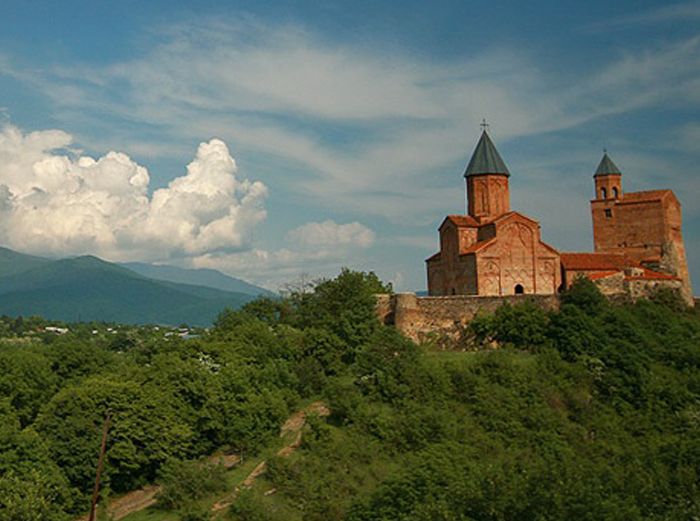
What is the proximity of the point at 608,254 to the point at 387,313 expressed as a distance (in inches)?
499

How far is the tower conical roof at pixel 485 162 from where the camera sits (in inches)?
1647

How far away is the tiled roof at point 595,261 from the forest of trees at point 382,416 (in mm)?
2885

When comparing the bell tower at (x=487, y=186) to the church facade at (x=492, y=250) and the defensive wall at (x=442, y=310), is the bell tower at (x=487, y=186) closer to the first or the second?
the church facade at (x=492, y=250)

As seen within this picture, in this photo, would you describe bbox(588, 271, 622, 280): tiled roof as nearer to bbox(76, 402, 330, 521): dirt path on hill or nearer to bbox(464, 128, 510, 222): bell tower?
bbox(464, 128, 510, 222): bell tower

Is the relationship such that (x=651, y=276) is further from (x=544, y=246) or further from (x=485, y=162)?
(x=485, y=162)

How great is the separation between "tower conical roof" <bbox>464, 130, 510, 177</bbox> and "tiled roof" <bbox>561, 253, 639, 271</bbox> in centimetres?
543

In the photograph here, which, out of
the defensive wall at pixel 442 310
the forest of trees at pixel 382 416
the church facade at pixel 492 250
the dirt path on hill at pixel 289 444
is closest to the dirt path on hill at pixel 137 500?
the forest of trees at pixel 382 416

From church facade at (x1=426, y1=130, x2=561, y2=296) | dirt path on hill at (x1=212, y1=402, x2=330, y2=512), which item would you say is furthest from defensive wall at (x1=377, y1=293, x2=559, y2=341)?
dirt path on hill at (x1=212, y1=402, x2=330, y2=512)

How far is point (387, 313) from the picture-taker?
37938 millimetres

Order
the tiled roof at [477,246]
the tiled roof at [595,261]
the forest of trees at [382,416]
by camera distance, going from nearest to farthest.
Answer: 1. the forest of trees at [382,416]
2. the tiled roof at [477,246]
3. the tiled roof at [595,261]

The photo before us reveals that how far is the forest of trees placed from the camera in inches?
896

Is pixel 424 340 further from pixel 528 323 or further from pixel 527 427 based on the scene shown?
pixel 527 427

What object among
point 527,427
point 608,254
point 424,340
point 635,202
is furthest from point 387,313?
point 635,202

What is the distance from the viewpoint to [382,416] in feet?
A: 97.6
